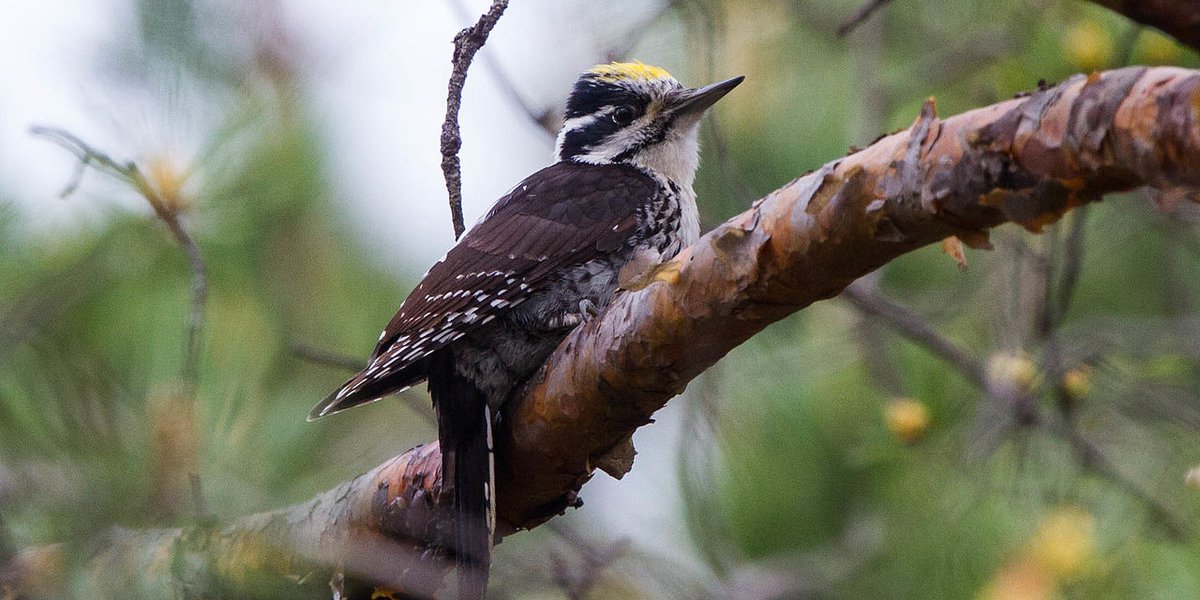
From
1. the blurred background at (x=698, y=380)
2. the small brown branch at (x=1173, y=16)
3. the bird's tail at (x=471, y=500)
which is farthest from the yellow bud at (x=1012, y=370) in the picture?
the small brown branch at (x=1173, y=16)

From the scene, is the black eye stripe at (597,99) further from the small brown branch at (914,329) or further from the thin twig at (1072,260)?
the thin twig at (1072,260)

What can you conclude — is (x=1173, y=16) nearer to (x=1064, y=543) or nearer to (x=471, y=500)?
(x=471, y=500)

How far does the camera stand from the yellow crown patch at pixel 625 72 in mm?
3865

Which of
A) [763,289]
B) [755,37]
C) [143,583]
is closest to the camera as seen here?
[763,289]

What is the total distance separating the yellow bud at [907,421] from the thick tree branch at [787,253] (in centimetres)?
134

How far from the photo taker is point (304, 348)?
318 centimetres

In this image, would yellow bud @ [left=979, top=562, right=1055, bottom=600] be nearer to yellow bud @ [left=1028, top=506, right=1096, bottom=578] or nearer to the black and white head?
yellow bud @ [left=1028, top=506, right=1096, bottom=578]

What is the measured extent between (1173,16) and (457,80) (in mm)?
1666

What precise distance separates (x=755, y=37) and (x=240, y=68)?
7.86 ft

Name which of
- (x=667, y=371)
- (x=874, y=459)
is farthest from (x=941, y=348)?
(x=667, y=371)

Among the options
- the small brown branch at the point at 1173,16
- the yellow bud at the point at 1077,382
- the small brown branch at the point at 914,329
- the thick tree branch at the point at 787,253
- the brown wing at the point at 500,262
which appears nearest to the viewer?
the small brown branch at the point at 1173,16

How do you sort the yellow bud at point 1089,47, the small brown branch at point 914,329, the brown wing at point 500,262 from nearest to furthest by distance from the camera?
the brown wing at point 500,262, the small brown branch at point 914,329, the yellow bud at point 1089,47

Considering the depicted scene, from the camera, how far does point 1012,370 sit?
369cm

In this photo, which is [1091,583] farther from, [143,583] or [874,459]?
[143,583]
